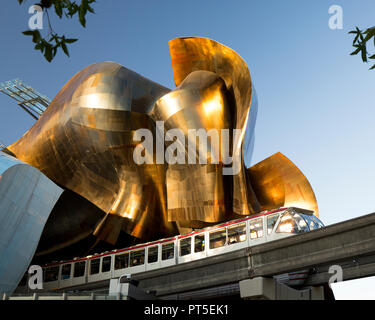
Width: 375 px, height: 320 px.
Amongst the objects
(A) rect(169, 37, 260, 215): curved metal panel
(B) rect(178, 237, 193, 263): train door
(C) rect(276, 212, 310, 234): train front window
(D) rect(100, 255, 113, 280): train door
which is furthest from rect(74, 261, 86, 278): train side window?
(C) rect(276, 212, 310, 234): train front window

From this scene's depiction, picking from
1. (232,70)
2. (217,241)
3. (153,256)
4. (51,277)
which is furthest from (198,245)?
(51,277)

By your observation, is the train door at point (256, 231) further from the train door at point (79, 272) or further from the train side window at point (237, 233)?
the train door at point (79, 272)

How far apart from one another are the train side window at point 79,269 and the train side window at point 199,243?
254 inches

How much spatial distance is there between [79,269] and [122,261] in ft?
8.78

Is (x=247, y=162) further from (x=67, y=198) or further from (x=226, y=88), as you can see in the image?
(x=67, y=198)

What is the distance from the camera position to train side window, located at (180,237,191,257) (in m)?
19.9

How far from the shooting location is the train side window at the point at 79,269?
76.3 feet

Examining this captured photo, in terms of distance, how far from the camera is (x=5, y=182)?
19438mm

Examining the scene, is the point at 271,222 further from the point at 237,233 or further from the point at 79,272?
the point at 79,272

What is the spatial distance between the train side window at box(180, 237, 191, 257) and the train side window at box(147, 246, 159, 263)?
4.57ft

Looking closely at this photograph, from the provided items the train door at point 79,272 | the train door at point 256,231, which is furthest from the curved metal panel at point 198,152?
the train door at point 79,272
